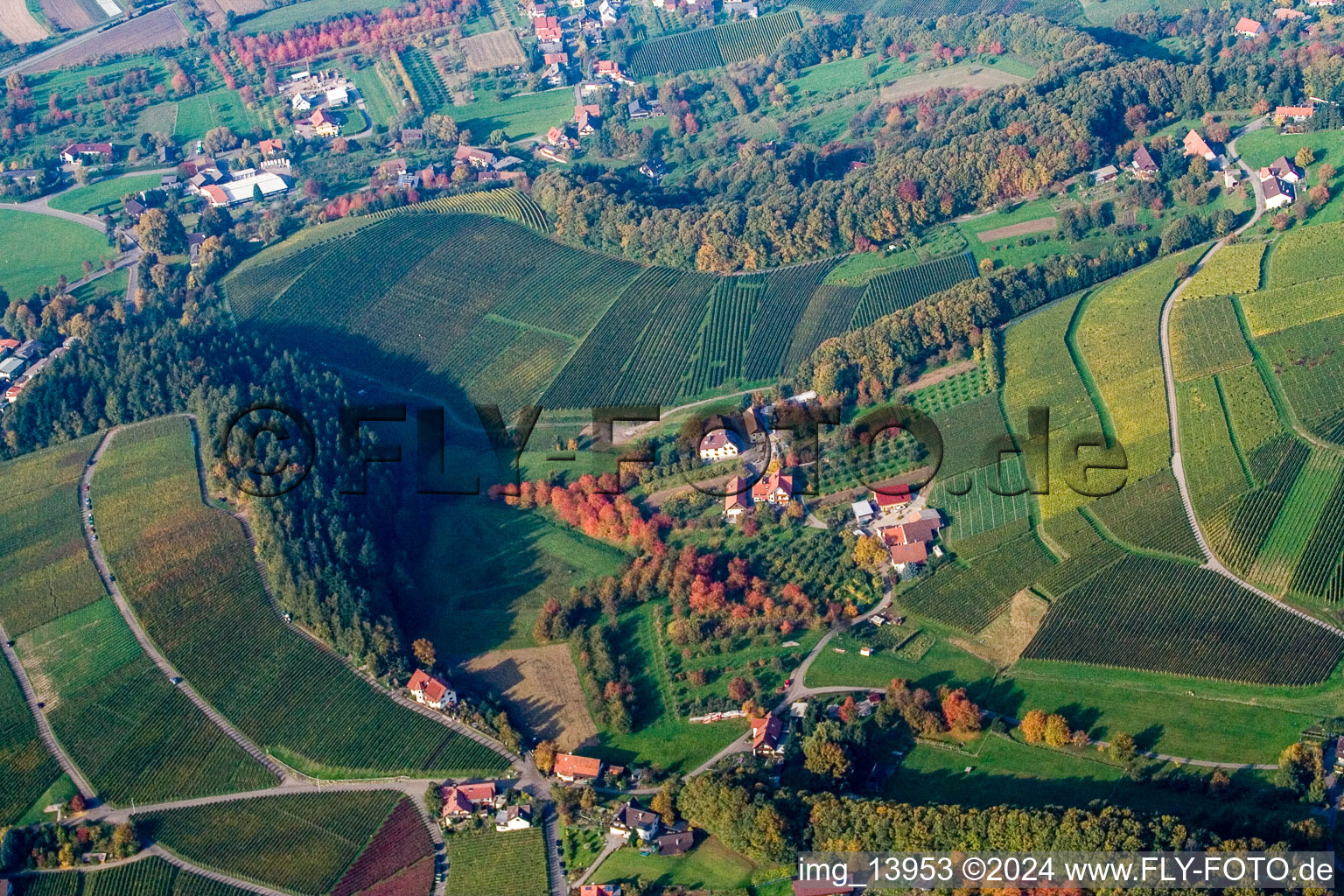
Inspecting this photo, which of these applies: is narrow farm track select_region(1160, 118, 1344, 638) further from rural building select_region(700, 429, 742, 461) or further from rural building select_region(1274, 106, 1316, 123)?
rural building select_region(700, 429, 742, 461)

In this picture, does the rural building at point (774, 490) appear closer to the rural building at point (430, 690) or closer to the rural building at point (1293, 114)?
the rural building at point (430, 690)

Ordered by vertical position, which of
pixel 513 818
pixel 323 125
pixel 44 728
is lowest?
pixel 513 818

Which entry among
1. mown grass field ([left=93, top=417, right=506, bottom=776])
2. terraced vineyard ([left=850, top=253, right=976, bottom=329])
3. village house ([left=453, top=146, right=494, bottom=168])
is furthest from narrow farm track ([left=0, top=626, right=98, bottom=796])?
village house ([left=453, top=146, right=494, bottom=168])

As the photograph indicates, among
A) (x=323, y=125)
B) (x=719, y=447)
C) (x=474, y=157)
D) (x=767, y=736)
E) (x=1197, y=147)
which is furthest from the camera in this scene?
(x=323, y=125)

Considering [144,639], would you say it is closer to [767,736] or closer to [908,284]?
[767,736]

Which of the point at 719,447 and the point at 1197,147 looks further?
the point at 1197,147

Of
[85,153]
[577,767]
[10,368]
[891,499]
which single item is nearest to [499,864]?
[577,767]

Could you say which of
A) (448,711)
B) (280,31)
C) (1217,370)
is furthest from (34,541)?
(280,31)
